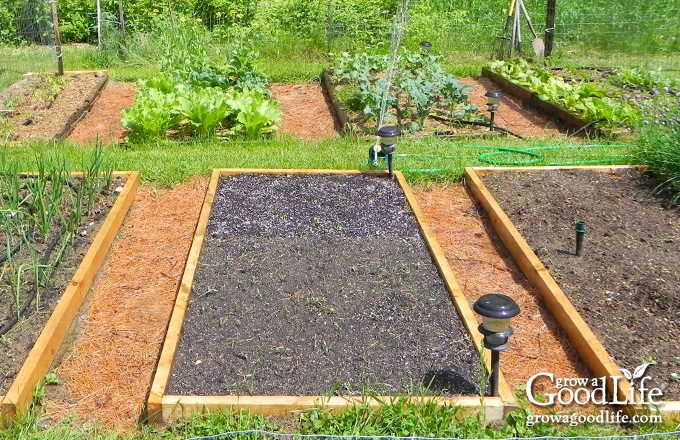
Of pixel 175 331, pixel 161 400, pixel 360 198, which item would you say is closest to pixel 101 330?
pixel 175 331

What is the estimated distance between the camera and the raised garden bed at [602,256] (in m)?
3.72

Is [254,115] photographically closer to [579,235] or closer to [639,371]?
[579,235]

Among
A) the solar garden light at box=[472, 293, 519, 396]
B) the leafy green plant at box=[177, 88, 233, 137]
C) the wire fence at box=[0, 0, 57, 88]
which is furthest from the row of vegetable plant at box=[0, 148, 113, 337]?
the wire fence at box=[0, 0, 57, 88]

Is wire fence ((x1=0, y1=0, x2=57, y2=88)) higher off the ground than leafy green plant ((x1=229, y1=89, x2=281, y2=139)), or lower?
higher

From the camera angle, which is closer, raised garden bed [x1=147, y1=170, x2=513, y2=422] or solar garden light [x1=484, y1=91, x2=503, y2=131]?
raised garden bed [x1=147, y1=170, x2=513, y2=422]

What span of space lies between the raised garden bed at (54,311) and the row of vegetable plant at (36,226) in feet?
0.12

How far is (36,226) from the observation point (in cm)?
478

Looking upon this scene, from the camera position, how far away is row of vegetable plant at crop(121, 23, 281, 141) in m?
7.12

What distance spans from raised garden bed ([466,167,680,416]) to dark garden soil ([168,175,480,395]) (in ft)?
2.02

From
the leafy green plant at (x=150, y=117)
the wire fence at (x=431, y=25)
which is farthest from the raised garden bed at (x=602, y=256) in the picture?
the wire fence at (x=431, y=25)

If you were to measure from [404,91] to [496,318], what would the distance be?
5.28 metres

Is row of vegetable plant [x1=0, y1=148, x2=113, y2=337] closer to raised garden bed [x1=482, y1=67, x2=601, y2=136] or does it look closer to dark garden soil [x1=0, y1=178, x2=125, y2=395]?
dark garden soil [x1=0, y1=178, x2=125, y2=395]

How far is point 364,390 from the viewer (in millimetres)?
3338

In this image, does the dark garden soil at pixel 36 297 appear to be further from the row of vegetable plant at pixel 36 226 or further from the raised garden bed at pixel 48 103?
the raised garden bed at pixel 48 103
